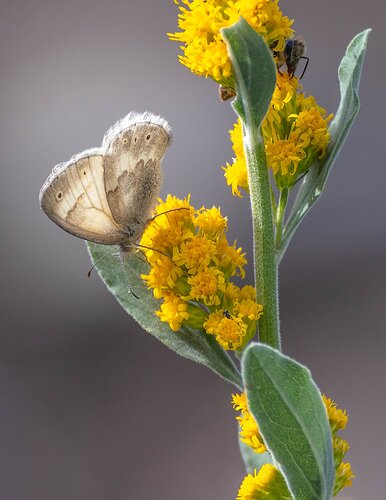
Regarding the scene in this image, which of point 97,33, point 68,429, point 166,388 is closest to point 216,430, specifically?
point 166,388

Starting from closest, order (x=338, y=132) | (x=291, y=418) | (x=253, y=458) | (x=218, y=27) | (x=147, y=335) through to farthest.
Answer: (x=291, y=418) < (x=218, y=27) < (x=338, y=132) < (x=253, y=458) < (x=147, y=335)

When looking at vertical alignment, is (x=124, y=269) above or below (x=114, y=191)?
below

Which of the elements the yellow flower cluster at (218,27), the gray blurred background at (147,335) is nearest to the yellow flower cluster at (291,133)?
the yellow flower cluster at (218,27)

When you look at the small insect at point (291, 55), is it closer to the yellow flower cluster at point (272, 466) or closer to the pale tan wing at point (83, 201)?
the pale tan wing at point (83, 201)

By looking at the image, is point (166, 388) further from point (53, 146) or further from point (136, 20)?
point (136, 20)

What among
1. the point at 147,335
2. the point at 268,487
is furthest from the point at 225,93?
the point at 147,335

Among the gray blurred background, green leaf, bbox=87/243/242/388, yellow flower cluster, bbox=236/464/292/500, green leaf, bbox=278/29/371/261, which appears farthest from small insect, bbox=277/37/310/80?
the gray blurred background

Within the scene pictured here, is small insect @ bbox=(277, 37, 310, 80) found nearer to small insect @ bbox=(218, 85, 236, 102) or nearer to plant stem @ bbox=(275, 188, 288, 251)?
small insect @ bbox=(218, 85, 236, 102)

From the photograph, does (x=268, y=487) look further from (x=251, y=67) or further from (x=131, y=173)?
(x=251, y=67)
